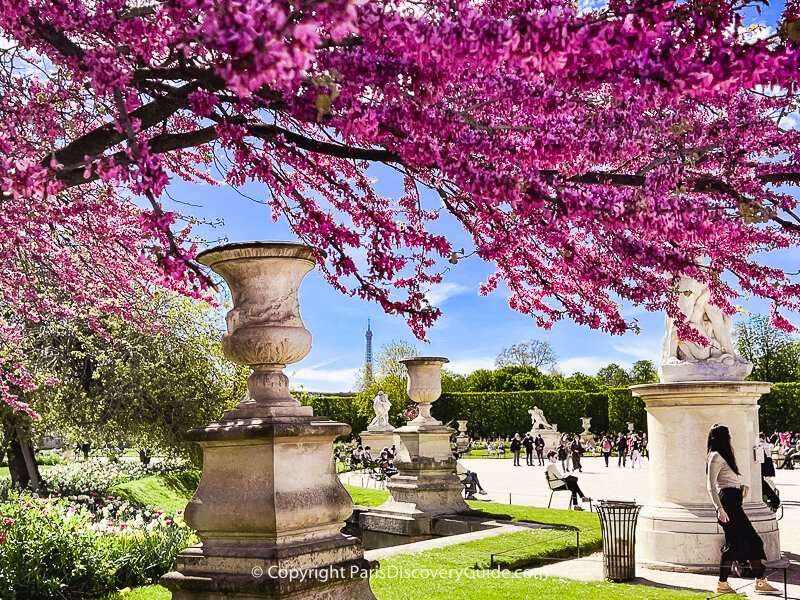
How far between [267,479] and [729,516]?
187 inches

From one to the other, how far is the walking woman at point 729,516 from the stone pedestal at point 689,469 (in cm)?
93

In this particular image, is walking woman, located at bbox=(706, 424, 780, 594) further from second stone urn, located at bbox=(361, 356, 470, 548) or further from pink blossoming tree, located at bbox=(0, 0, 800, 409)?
second stone urn, located at bbox=(361, 356, 470, 548)

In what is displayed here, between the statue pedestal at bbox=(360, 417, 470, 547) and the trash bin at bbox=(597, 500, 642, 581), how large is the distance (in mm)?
3796

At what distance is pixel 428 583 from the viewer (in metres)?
6.79

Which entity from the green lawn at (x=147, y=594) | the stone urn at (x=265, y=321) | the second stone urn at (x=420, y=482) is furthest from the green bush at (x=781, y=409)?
the stone urn at (x=265, y=321)

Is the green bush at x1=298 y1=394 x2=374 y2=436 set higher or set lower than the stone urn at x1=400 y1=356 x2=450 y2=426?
lower

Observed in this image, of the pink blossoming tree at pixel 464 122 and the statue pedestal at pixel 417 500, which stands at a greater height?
the pink blossoming tree at pixel 464 122

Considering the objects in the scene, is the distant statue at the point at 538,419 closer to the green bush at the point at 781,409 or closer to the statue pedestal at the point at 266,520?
the green bush at the point at 781,409

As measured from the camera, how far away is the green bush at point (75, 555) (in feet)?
22.7

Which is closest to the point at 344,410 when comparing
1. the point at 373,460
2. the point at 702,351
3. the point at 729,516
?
the point at 373,460

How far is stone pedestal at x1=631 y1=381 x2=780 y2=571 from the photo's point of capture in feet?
26.7

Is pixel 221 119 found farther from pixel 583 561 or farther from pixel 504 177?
pixel 583 561

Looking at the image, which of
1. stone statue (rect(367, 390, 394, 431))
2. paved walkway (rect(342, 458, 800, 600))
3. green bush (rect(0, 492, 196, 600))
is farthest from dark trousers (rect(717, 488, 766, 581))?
stone statue (rect(367, 390, 394, 431))

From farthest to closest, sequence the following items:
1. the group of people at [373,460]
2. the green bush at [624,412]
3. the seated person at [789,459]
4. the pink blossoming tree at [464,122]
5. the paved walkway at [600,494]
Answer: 1. the green bush at [624,412]
2. the seated person at [789,459]
3. the group of people at [373,460]
4. the paved walkway at [600,494]
5. the pink blossoming tree at [464,122]
